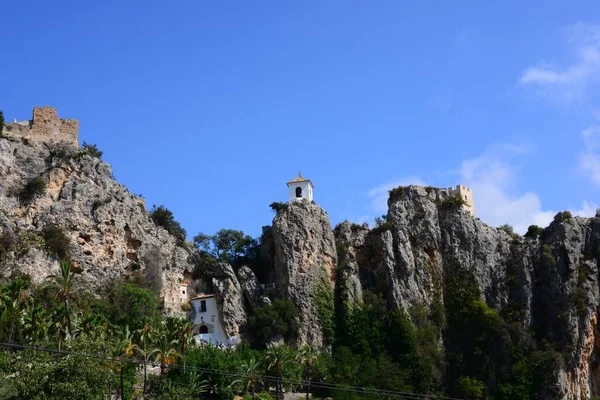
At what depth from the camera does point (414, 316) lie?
73125mm

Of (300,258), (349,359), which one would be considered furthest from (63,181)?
(349,359)

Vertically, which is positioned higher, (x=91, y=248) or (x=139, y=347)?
(x=91, y=248)

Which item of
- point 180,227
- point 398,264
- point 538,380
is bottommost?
point 538,380

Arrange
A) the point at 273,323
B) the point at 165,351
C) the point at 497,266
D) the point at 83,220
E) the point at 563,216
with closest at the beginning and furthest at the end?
the point at 165,351, the point at 273,323, the point at 83,220, the point at 497,266, the point at 563,216

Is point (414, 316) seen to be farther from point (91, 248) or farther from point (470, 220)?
point (91, 248)

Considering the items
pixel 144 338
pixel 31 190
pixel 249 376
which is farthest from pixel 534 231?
pixel 31 190

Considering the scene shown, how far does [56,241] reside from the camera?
224ft

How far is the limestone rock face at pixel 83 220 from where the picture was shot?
68.2 metres

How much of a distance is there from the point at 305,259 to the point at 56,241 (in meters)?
21.3

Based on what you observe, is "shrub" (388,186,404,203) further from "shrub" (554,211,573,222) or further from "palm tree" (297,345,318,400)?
"palm tree" (297,345,318,400)

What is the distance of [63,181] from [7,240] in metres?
10.4

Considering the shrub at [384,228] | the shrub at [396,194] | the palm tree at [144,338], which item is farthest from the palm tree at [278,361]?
the shrub at [396,194]

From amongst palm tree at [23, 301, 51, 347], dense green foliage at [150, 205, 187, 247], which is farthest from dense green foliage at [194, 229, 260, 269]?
palm tree at [23, 301, 51, 347]

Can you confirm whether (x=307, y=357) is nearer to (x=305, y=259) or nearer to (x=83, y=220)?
(x=305, y=259)
